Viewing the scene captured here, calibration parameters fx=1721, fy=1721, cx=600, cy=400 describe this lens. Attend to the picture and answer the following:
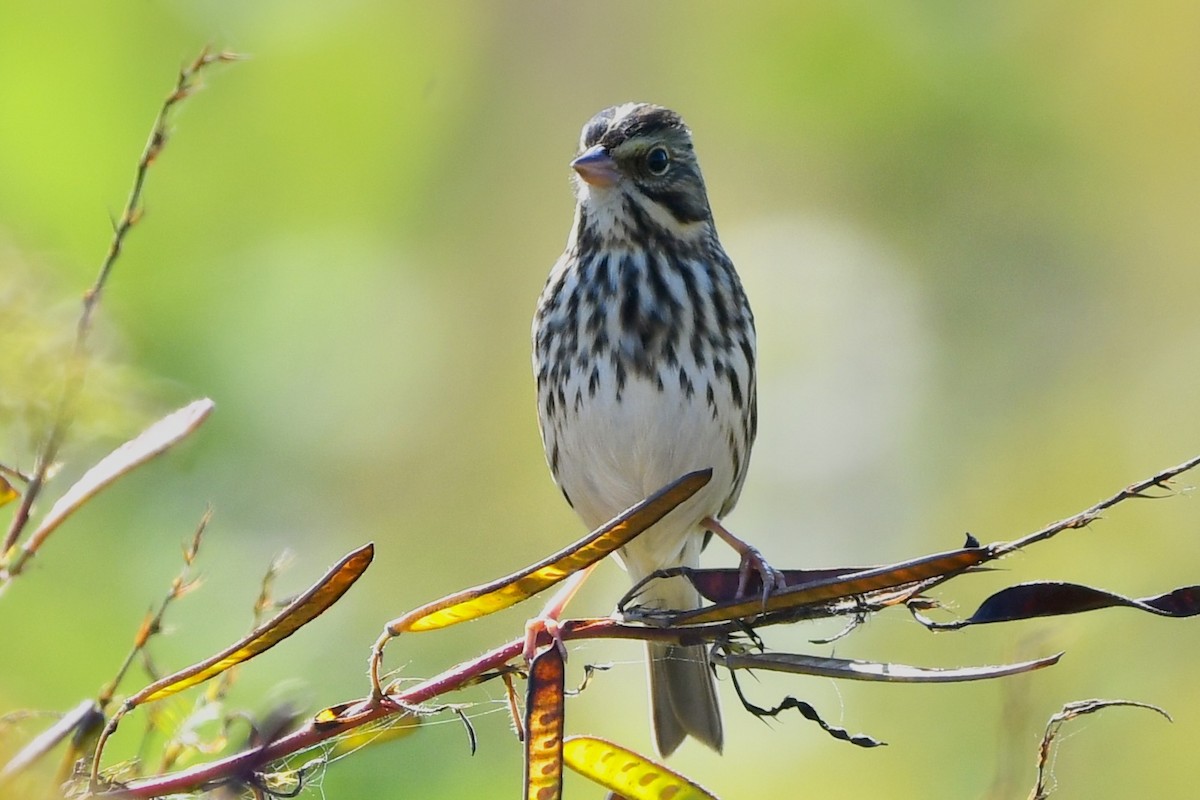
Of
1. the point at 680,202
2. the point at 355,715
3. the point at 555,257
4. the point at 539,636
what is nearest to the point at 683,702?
the point at 680,202

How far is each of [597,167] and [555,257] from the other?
2528 mm

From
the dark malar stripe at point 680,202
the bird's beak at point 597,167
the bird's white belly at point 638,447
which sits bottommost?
the bird's white belly at point 638,447

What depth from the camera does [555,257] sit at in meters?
5.82

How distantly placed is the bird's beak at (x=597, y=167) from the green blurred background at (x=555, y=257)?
877 millimetres

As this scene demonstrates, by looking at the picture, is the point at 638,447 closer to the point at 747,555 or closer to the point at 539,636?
the point at 747,555

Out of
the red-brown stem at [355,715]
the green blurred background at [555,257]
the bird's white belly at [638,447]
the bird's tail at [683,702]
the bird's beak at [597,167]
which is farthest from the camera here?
the green blurred background at [555,257]

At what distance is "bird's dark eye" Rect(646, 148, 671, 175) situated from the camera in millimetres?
3404

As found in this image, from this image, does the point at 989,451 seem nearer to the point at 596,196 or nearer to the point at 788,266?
the point at 788,266

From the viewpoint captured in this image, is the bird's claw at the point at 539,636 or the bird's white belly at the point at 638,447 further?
the bird's white belly at the point at 638,447

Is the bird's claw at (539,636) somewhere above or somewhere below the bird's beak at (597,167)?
below

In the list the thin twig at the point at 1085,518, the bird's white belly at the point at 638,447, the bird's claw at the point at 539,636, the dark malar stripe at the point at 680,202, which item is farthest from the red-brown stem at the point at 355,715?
the dark malar stripe at the point at 680,202

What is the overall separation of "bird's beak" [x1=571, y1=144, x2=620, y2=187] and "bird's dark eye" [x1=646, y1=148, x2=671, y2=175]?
88mm

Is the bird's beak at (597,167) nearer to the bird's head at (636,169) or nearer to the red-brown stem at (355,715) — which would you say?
the bird's head at (636,169)

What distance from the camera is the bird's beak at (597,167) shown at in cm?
328
